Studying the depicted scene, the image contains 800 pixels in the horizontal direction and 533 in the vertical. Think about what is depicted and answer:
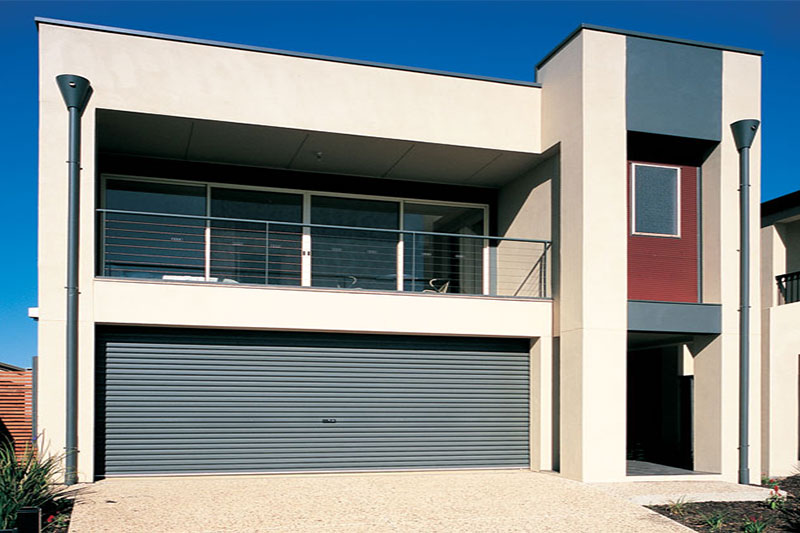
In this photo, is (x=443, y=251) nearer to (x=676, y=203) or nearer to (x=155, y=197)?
(x=676, y=203)

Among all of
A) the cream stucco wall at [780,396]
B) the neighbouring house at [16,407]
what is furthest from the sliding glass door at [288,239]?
the cream stucco wall at [780,396]

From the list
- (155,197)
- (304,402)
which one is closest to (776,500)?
(304,402)

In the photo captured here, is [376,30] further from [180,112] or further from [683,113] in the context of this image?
[683,113]

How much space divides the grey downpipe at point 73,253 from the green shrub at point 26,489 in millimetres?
595

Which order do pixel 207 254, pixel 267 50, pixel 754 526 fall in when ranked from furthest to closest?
1. pixel 207 254
2. pixel 267 50
3. pixel 754 526

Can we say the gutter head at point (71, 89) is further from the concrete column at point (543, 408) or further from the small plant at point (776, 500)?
the small plant at point (776, 500)

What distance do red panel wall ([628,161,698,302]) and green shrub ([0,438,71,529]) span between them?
8.61 m

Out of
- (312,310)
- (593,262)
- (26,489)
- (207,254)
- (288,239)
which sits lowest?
(26,489)

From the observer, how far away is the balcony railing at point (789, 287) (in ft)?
52.6

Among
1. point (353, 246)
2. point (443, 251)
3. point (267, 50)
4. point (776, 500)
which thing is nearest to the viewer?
point (776, 500)

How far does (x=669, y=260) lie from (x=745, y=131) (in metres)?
2.32

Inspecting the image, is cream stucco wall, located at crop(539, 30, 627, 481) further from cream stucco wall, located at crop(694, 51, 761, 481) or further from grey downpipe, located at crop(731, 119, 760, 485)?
grey downpipe, located at crop(731, 119, 760, 485)

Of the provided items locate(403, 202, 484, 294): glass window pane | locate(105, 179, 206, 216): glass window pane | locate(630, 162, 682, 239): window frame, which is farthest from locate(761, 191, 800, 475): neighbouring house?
locate(105, 179, 206, 216): glass window pane

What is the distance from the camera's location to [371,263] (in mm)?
14227
